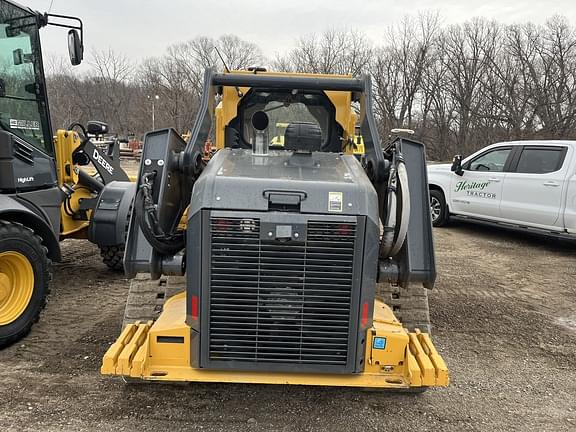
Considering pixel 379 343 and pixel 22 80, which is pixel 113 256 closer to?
pixel 22 80

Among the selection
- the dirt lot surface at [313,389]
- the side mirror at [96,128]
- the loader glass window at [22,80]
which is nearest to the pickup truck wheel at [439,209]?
the dirt lot surface at [313,389]

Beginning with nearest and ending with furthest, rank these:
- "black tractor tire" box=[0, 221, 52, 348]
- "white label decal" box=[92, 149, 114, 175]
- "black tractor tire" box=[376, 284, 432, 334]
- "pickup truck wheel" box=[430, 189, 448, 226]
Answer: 1. "black tractor tire" box=[376, 284, 432, 334]
2. "black tractor tire" box=[0, 221, 52, 348]
3. "white label decal" box=[92, 149, 114, 175]
4. "pickup truck wheel" box=[430, 189, 448, 226]

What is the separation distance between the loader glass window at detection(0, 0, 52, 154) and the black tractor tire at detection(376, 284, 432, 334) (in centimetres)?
353

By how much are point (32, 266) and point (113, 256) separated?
A: 194 cm

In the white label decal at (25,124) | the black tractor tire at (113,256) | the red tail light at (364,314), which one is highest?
the white label decal at (25,124)

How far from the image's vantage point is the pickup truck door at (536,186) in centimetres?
818

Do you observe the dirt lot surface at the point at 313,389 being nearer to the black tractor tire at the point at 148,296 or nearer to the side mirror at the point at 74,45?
the black tractor tire at the point at 148,296

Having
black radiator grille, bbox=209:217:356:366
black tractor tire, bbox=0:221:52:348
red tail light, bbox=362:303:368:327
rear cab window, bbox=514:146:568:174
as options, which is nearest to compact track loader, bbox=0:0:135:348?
black tractor tire, bbox=0:221:52:348

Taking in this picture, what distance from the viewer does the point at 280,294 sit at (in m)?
2.91

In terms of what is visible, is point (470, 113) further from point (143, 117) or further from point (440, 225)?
point (143, 117)

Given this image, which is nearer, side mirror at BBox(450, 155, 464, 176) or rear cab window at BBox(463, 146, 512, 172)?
rear cab window at BBox(463, 146, 512, 172)

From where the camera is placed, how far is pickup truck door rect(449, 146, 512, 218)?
9094mm

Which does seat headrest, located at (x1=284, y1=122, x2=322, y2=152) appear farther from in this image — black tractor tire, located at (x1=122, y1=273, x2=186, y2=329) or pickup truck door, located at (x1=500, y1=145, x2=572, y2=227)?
pickup truck door, located at (x1=500, y1=145, x2=572, y2=227)

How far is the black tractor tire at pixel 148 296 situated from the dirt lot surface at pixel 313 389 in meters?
0.48
